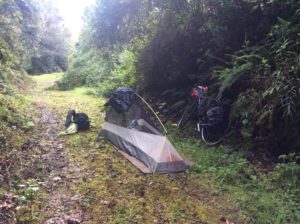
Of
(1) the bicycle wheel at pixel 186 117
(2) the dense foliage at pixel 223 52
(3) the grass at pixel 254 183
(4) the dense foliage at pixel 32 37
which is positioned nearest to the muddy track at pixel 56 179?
(3) the grass at pixel 254 183

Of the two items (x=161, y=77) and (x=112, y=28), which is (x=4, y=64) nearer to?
(x=112, y=28)

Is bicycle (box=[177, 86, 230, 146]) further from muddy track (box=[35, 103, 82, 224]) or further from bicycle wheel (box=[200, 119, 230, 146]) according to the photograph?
muddy track (box=[35, 103, 82, 224])

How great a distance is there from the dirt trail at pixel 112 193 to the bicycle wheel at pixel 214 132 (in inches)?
62.8

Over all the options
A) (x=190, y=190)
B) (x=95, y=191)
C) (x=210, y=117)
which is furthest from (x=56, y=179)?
(x=210, y=117)

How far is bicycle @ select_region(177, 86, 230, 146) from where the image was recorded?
23.0ft

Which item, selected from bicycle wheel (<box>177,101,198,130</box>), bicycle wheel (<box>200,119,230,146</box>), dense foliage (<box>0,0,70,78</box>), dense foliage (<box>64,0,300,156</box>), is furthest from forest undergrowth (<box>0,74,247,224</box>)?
dense foliage (<box>0,0,70,78</box>)

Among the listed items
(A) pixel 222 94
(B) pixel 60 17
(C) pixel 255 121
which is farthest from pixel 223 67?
(B) pixel 60 17

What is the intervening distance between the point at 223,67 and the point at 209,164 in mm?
2524

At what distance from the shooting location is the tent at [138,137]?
5.88 meters

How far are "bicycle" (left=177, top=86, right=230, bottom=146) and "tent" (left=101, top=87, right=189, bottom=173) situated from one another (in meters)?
1.21

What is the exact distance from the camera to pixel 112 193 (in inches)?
195

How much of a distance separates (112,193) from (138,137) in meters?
1.74

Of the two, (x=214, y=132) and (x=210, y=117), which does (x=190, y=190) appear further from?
(x=214, y=132)

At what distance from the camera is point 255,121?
620 cm
